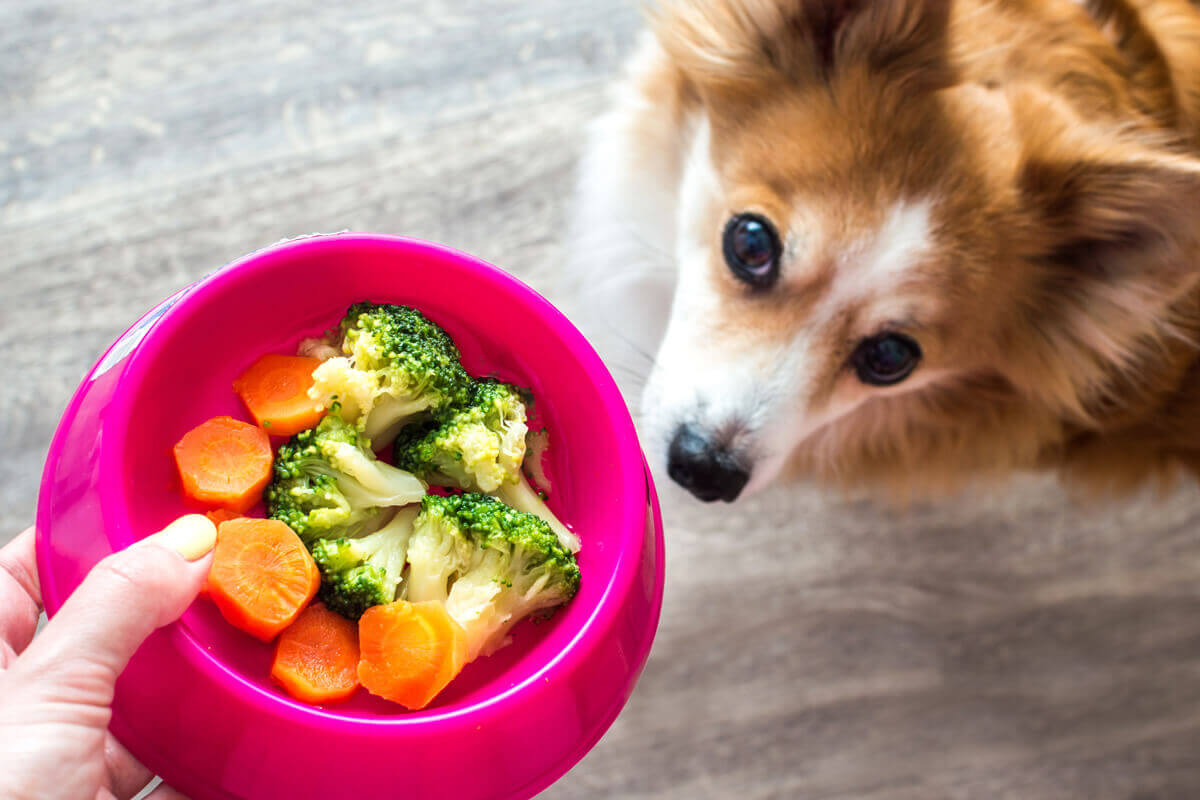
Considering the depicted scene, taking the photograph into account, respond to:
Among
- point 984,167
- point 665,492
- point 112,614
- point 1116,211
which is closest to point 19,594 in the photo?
point 112,614

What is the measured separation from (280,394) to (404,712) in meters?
0.44

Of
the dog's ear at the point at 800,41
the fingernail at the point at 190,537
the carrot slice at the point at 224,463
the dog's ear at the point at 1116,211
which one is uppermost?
the dog's ear at the point at 800,41

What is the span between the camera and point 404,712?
3.74ft

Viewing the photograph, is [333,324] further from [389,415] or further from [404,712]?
[404,712]

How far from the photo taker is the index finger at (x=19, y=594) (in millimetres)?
1275

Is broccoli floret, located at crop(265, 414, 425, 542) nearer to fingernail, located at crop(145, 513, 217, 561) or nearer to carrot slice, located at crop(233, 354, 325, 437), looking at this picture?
carrot slice, located at crop(233, 354, 325, 437)

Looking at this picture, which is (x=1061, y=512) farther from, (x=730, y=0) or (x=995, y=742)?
(x=730, y=0)

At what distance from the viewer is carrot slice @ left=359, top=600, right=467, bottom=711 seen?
3.58 feet

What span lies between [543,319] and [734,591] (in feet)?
3.02

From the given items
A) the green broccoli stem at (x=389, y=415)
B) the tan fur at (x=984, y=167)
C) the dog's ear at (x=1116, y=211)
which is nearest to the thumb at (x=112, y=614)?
the green broccoli stem at (x=389, y=415)

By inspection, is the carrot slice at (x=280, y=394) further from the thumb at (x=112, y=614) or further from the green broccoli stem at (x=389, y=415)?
the thumb at (x=112, y=614)

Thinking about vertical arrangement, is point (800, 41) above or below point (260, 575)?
above

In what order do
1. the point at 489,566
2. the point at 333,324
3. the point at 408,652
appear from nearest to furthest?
the point at 408,652
the point at 489,566
the point at 333,324

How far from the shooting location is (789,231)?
1345 mm
